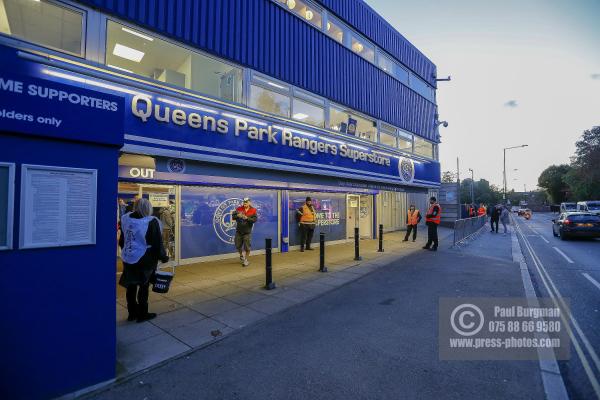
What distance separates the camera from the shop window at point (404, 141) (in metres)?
14.8

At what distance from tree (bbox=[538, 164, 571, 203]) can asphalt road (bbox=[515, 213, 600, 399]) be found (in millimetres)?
71008

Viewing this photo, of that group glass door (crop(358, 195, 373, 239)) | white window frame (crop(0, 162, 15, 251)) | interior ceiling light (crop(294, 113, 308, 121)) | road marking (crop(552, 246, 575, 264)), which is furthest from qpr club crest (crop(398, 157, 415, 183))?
white window frame (crop(0, 162, 15, 251))

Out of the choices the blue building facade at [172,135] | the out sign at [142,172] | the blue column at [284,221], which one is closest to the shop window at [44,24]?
the blue building facade at [172,135]

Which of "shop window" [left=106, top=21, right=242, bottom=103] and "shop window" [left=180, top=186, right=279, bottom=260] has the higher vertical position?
"shop window" [left=106, top=21, right=242, bottom=103]

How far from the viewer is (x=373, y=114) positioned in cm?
1291

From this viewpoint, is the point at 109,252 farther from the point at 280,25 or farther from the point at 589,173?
the point at 589,173

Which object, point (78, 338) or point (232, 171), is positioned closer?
point (78, 338)

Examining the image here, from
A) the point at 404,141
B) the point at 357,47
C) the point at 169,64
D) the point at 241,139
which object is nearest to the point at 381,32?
the point at 357,47

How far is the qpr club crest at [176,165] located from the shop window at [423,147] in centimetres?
1372

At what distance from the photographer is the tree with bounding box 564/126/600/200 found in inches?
1368

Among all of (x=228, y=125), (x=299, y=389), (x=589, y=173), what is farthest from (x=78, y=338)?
(x=589, y=173)

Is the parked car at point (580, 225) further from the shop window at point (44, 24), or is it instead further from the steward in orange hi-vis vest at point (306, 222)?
the shop window at point (44, 24)

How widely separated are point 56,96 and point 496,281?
26.1ft

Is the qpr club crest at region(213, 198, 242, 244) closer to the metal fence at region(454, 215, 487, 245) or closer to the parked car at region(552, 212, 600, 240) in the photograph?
the metal fence at region(454, 215, 487, 245)
